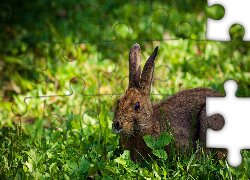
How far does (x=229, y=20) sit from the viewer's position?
359 cm

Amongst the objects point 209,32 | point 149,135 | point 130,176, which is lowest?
point 130,176

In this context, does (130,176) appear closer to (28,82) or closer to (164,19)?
(28,82)

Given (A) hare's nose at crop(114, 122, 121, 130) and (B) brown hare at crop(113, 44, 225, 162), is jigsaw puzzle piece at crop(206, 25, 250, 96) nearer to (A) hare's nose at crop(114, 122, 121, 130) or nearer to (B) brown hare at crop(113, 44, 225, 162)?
(B) brown hare at crop(113, 44, 225, 162)

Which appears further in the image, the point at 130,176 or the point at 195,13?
the point at 195,13

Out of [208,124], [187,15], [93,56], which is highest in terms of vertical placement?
[187,15]

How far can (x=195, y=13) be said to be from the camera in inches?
262

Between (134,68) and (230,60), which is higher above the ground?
(230,60)

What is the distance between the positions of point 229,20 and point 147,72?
2.95 feet

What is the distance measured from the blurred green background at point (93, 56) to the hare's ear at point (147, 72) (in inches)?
37.1

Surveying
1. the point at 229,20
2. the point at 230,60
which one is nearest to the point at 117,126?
the point at 229,20

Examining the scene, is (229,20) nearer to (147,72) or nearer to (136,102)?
(147,72)

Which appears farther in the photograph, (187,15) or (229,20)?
(187,15)

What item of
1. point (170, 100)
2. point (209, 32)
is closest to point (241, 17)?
point (209, 32)

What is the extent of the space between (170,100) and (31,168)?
1.63 metres
